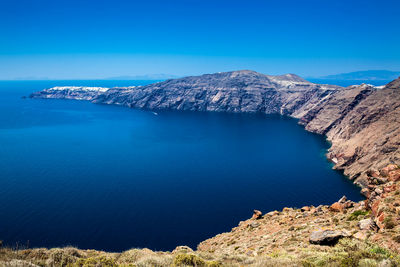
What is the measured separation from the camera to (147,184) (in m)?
81.9

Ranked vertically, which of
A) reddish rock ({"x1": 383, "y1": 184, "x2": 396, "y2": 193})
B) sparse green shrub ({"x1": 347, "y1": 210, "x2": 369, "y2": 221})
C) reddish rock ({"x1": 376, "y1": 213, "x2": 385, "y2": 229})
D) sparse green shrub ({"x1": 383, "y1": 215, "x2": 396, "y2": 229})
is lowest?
sparse green shrub ({"x1": 347, "y1": 210, "x2": 369, "y2": 221})

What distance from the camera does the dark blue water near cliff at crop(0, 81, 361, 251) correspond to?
Result: 5638 cm

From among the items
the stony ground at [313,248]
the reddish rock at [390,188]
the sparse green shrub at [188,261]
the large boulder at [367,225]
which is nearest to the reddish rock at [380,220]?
the stony ground at [313,248]

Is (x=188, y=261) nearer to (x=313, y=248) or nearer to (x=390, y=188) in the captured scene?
(x=313, y=248)

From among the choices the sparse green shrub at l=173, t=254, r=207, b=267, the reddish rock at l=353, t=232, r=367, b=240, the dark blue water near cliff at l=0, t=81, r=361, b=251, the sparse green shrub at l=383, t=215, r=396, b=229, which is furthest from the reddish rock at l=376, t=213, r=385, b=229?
the dark blue water near cliff at l=0, t=81, r=361, b=251

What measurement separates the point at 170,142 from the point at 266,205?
79.8m

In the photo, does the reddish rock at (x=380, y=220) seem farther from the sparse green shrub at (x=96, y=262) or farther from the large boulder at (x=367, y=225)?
the sparse green shrub at (x=96, y=262)

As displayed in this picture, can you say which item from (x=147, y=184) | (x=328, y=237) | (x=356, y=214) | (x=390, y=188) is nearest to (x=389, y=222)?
(x=328, y=237)

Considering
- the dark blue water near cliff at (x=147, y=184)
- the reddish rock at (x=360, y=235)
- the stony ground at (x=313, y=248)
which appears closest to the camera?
the stony ground at (x=313, y=248)

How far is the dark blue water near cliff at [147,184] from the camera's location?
5638cm

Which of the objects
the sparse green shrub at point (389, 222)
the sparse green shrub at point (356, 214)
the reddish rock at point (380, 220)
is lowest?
the sparse green shrub at point (356, 214)

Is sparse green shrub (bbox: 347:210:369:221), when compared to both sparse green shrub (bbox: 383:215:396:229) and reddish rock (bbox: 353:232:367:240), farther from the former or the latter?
sparse green shrub (bbox: 383:215:396:229)

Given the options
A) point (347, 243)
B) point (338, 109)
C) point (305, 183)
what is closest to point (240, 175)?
point (305, 183)

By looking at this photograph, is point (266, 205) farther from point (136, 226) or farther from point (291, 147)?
point (291, 147)
